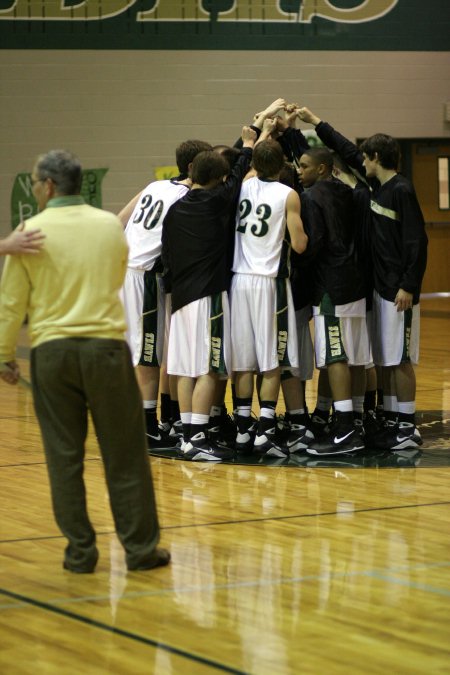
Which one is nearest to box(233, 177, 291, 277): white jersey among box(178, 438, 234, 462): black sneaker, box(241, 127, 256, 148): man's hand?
box(241, 127, 256, 148): man's hand

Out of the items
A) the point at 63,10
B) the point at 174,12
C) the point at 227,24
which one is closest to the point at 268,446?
the point at 63,10

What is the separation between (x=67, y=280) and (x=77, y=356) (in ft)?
0.87

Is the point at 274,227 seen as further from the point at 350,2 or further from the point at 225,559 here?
the point at 350,2

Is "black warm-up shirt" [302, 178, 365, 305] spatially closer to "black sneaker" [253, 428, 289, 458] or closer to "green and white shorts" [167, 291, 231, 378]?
"green and white shorts" [167, 291, 231, 378]

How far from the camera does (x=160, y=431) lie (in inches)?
282

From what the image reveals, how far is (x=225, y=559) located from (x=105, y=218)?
1328mm

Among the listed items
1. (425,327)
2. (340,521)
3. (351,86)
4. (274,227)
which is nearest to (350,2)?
(351,86)

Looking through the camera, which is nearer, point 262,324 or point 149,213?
point 262,324

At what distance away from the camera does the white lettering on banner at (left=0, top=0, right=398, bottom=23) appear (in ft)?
50.6

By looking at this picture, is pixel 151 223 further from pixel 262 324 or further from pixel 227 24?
pixel 227 24

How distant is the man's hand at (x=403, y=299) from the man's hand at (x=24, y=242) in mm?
2914

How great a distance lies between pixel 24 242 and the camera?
4.13 m

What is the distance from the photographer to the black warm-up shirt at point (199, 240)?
6.57m

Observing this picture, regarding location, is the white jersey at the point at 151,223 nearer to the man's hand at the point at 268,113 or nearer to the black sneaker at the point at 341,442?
the man's hand at the point at 268,113
